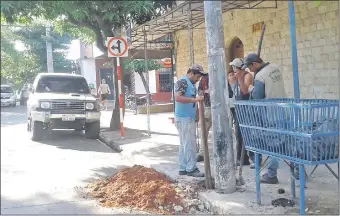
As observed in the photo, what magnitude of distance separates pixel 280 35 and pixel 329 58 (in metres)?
1.55

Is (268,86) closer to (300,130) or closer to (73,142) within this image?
(300,130)

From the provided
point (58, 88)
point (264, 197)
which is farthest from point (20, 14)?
point (264, 197)

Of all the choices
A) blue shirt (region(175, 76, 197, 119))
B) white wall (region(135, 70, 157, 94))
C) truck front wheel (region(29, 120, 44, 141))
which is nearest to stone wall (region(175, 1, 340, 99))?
blue shirt (region(175, 76, 197, 119))

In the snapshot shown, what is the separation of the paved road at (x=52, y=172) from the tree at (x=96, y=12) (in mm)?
2296

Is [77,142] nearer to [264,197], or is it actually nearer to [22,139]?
[22,139]

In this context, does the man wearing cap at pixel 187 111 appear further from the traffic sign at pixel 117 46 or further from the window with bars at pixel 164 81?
the window with bars at pixel 164 81

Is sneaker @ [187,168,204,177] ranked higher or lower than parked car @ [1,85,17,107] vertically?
lower

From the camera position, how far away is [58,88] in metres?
11.5

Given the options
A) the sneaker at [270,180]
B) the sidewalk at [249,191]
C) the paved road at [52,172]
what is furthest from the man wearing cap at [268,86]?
the paved road at [52,172]

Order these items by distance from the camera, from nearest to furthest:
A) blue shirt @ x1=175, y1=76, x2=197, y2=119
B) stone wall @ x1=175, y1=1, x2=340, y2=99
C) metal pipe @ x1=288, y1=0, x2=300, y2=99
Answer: metal pipe @ x1=288, y1=0, x2=300, y2=99 → blue shirt @ x1=175, y1=76, x2=197, y2=119 → stone wall @ x1=175, y1=1, x2=340, y2=99

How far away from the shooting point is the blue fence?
3469 millimetres

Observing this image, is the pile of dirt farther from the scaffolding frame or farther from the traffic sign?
the traffic sign

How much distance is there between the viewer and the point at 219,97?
15.4 ft

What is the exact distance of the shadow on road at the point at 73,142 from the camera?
381 inches
